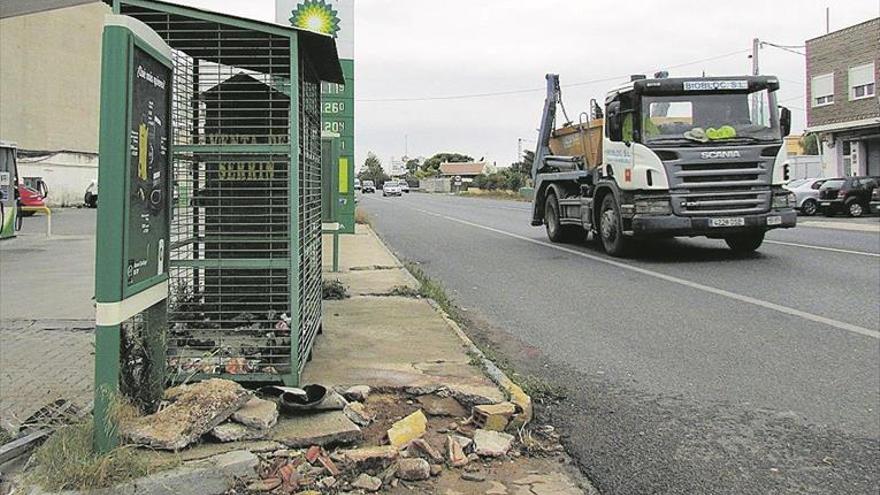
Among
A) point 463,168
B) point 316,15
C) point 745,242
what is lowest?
point 745,242

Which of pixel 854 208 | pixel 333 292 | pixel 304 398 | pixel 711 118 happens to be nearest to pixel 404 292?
pixel 333 292

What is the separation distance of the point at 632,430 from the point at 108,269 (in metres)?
3.03

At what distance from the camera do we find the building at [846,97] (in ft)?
111

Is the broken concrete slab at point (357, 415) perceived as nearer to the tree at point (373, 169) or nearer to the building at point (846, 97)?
the building at point (846, 97)

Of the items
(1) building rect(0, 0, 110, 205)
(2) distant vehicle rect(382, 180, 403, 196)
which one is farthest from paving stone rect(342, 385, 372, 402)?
(2) distant vehicle rect(382, 180, 403, 196)

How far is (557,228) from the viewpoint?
16.7 metres

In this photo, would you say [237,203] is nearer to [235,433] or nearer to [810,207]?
[235,433]

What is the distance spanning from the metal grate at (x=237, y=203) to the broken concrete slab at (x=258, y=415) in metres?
0.58

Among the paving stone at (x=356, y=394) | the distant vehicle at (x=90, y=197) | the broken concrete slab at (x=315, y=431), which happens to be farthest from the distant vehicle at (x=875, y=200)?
the distant vehicle at (x=90, y=197)

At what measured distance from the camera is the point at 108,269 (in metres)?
3.33

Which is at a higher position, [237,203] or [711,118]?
[711,118]

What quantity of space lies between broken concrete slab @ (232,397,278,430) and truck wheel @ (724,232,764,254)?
11.2 m

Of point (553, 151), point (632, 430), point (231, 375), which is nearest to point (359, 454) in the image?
point (231, 375)

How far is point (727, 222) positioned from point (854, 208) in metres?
Result: 19.3
